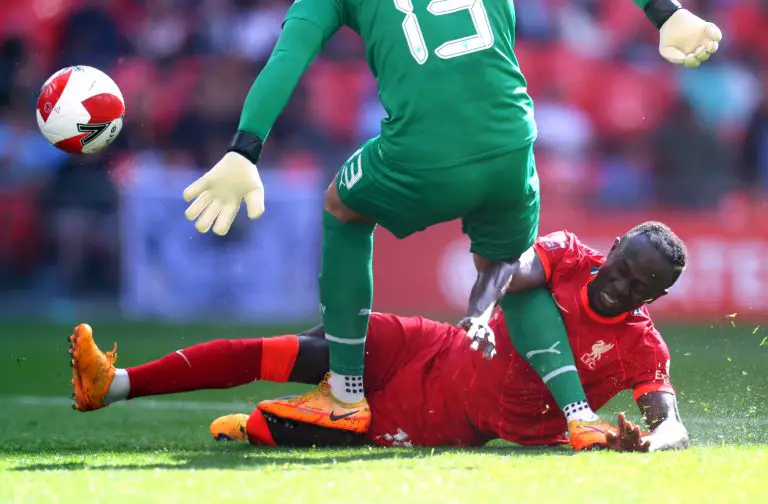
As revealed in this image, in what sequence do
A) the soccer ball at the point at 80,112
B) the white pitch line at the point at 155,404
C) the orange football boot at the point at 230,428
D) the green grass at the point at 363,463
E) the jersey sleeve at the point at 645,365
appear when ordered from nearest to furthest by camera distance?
the green grass at the point at 363,463, the jersey sleeve at the point at 645,365, the orange football boot at the point at 230,428, the soccer ball at the point at 80,112, the white pitch line at the point at 155,404

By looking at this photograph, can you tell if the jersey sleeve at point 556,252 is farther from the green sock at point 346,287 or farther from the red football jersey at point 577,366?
the green sock at point 346,287

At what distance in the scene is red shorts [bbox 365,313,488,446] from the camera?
4609 mm

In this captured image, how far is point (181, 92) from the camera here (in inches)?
434

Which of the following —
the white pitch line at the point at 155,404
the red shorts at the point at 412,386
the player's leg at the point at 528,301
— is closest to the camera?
the player's leg at the point at 528,301

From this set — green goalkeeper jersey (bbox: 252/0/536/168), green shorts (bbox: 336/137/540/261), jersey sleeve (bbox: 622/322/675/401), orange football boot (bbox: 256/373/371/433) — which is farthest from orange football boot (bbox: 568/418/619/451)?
green goalkeeper jersey (bbox: 252/0/536/168)

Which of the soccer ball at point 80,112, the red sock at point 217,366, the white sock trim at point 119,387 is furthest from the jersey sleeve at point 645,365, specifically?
the soccer ball at point 80,112

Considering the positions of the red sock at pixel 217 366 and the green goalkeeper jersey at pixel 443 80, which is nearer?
the green goalkeeper jersey at pixel 443 80

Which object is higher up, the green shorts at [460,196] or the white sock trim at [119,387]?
the green shorts at [460,196]

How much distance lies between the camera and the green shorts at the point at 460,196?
399 centimetres

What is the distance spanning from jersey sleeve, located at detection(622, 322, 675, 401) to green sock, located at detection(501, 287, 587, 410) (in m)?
0.22

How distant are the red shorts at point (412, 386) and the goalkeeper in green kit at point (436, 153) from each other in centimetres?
43

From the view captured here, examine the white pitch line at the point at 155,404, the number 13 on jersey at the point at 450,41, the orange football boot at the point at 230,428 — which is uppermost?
the number 13 on jersey at the point at 450,41

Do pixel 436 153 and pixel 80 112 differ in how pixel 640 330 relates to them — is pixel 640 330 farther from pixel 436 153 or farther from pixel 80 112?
pixel 80 112

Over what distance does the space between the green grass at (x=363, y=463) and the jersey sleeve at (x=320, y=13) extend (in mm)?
1445
